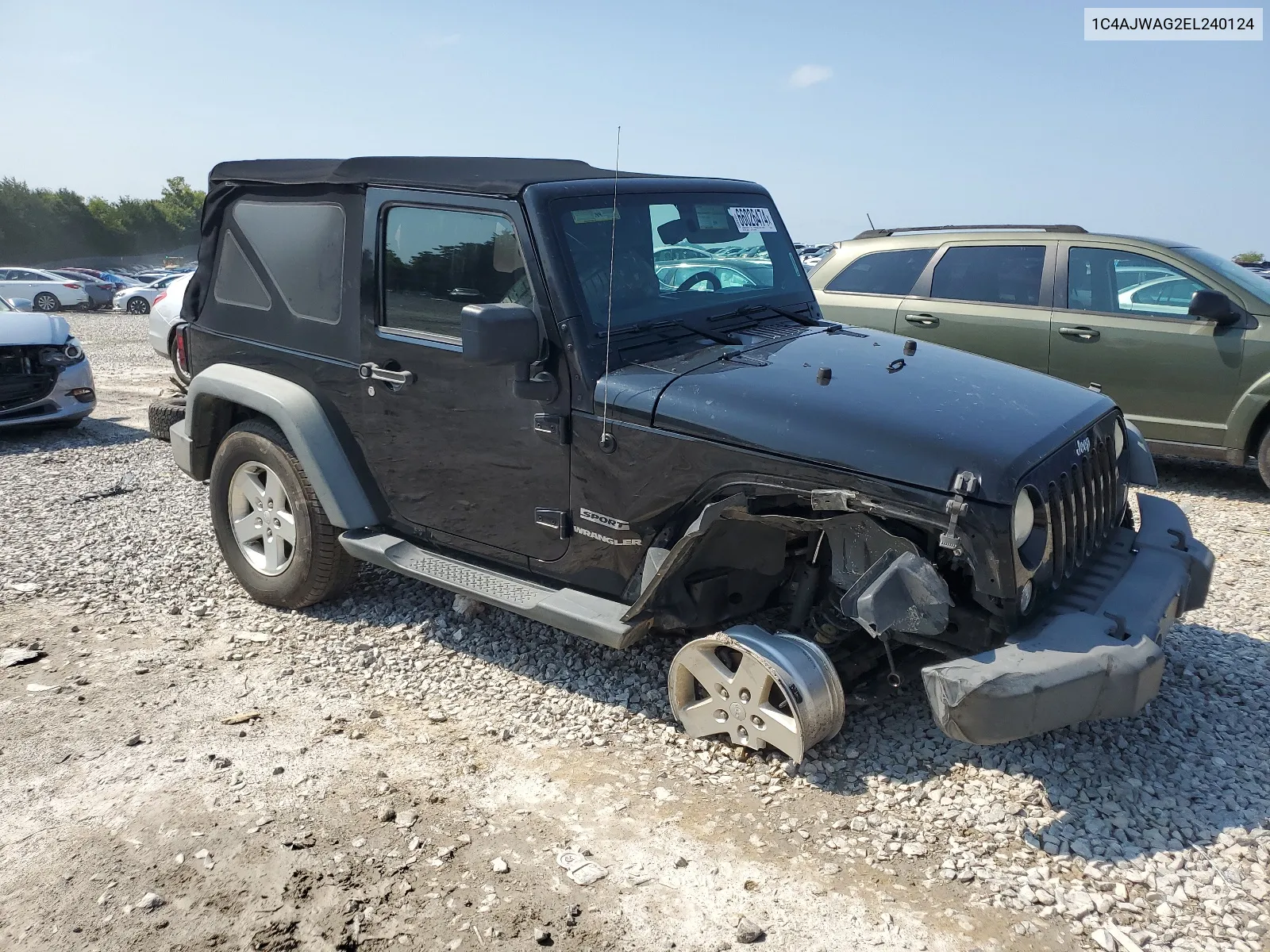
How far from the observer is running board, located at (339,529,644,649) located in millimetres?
3734

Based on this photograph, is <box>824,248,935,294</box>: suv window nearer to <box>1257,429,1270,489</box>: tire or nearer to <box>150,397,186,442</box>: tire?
<box>1257,429,1270,489</box>: tire

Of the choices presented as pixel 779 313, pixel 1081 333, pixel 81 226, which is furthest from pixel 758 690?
pixel 81 226

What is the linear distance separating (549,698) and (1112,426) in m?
2.52

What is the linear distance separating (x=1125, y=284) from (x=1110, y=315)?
0.24 m

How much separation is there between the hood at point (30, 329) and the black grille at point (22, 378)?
70 mm

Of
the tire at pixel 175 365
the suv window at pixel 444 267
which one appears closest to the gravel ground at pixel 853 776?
the suv window at pixel 444 267

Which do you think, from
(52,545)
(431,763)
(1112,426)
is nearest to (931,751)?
(1112,426)

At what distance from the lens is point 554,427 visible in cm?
383

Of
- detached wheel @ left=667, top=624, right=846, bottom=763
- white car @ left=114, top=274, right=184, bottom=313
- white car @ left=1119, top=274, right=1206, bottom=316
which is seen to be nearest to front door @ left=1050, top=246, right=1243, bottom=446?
white car @ left=1119, top=274, right=1206, bottom=316

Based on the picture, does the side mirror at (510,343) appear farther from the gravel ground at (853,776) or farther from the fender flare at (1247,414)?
the fender flare at (1247,414)

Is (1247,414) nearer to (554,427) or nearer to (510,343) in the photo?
(554,427)

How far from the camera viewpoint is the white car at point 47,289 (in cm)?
2781

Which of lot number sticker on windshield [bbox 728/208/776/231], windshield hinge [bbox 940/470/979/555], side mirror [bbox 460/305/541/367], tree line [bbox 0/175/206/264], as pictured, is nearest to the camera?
windshield hinge [bbox 940/470/979/555]

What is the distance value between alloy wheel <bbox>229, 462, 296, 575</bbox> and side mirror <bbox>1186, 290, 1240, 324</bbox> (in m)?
5.98
